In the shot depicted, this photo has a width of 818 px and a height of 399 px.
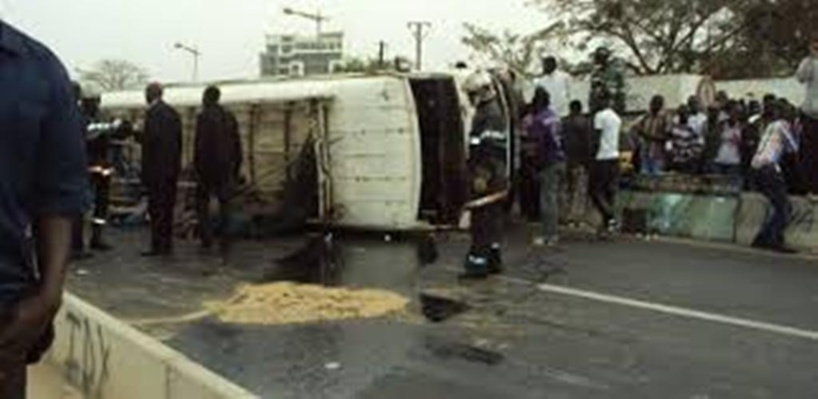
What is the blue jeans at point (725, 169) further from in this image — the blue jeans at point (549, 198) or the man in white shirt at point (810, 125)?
the blue jeans at point (549, 198)

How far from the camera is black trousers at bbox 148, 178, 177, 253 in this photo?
14594 millimetres

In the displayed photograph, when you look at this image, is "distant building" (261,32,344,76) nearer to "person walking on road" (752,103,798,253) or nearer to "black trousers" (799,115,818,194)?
"black trousers" (799,115,818,194)

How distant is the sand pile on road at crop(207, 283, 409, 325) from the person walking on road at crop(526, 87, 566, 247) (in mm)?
4211

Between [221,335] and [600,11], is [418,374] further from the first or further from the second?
[600,11]

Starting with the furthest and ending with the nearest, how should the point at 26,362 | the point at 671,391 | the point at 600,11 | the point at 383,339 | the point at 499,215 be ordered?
the point at 600,11 → the point at 499,215 → the point at 383,339 → the point at 671,391 → the point at 26,362

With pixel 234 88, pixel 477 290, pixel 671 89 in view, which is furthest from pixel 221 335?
pixel 671 89

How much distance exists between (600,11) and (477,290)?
37725 millimetres

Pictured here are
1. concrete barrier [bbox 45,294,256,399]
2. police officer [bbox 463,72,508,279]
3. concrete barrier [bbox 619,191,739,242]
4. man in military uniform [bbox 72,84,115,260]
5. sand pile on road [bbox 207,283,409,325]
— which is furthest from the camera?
concrete barrier [bbox 619,191,739,242]

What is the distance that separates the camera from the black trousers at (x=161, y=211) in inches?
575

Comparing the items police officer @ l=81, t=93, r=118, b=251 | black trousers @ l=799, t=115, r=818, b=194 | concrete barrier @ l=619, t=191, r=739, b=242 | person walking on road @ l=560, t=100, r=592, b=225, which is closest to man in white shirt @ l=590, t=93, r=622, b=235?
person walking on road @ l=560, t=100, r=592, b=225

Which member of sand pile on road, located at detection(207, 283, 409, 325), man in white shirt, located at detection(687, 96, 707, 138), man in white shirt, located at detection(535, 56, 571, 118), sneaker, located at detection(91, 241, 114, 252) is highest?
man in white shirt, located at detection(535, 56, 571, 118)

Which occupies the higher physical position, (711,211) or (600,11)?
(600,11)

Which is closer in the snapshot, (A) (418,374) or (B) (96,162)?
(A) (418,374)

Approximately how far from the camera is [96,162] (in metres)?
14.9
